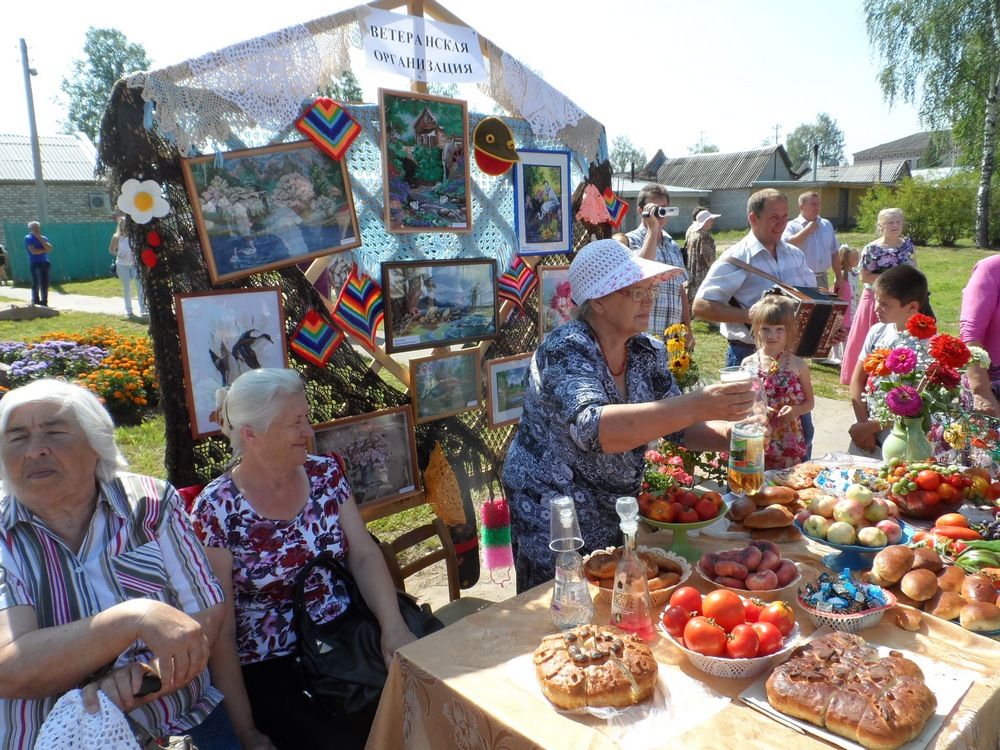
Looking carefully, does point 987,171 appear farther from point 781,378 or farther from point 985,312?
point 781,378

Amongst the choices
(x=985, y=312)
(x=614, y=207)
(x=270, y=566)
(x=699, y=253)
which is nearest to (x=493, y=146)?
(x=614, y=207)

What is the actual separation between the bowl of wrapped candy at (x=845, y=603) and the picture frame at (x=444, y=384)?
6.51 ft

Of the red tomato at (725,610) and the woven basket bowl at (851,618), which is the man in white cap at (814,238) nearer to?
the woven basket bowl at (851,618)

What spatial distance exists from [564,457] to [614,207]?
2.30 meters

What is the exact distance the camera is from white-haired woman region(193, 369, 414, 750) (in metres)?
2.12

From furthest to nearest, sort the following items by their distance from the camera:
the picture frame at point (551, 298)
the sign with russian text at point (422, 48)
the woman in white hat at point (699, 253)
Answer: the woman in white hat at point (699, 253)
the picture frame at point (551, 298)
the sign with russian text at point (422, 48)

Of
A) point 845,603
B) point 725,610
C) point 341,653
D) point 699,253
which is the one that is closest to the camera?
point 725,610

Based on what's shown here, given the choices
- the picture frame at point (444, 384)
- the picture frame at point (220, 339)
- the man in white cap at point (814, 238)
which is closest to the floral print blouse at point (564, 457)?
the picture frame at point (444, 384)

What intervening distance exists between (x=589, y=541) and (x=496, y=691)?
88 centimetres

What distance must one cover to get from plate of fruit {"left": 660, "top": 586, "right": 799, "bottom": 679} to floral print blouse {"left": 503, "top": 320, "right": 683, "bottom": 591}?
0.67 meters

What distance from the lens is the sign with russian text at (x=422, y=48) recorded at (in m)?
2.91

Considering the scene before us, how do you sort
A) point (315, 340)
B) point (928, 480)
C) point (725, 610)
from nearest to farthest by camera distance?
point (725, 610) → point (928, 480) → point (315, 340)

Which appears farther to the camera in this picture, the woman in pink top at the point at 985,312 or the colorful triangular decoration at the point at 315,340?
the woman in pink top at the point at 985,312

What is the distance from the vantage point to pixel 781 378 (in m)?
3.44
